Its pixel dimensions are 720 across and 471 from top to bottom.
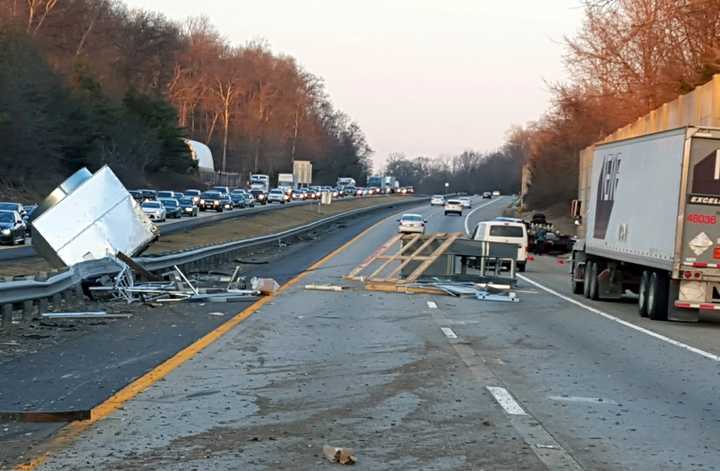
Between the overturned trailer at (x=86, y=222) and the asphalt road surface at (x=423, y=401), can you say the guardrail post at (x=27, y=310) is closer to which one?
the asphalt road surface at (x=423, y=401)

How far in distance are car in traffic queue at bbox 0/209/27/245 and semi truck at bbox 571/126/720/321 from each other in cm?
2697

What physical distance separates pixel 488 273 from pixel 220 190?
74.2 metres

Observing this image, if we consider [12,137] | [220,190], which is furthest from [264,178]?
[12,137]

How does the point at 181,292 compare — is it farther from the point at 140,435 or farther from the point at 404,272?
the point at 140,435

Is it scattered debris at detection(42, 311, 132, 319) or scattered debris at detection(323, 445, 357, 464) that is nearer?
scattered debris at detection(323, 445, 357, 464)

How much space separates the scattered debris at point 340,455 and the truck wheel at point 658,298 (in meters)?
14.7

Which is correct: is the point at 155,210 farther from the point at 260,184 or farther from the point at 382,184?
the point at 382,184

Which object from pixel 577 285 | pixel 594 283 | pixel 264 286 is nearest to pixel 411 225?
pixel 577 285

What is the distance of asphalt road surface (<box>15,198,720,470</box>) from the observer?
832 centimetres

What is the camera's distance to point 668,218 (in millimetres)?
21312

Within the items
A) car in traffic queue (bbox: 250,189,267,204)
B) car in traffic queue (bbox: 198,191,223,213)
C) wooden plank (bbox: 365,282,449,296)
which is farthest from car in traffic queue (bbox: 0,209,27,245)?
car in traffic queue (bbox: 250,189,267,204)

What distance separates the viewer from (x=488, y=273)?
30.3m

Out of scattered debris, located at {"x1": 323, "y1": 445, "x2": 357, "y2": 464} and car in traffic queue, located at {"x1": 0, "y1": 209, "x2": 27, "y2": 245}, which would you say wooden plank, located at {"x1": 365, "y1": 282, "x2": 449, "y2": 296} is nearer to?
scattered debris, located at {"x1": 323, "y1": 445, "x2": 357, "y2": 464}

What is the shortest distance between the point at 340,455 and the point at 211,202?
85771 millimetres
